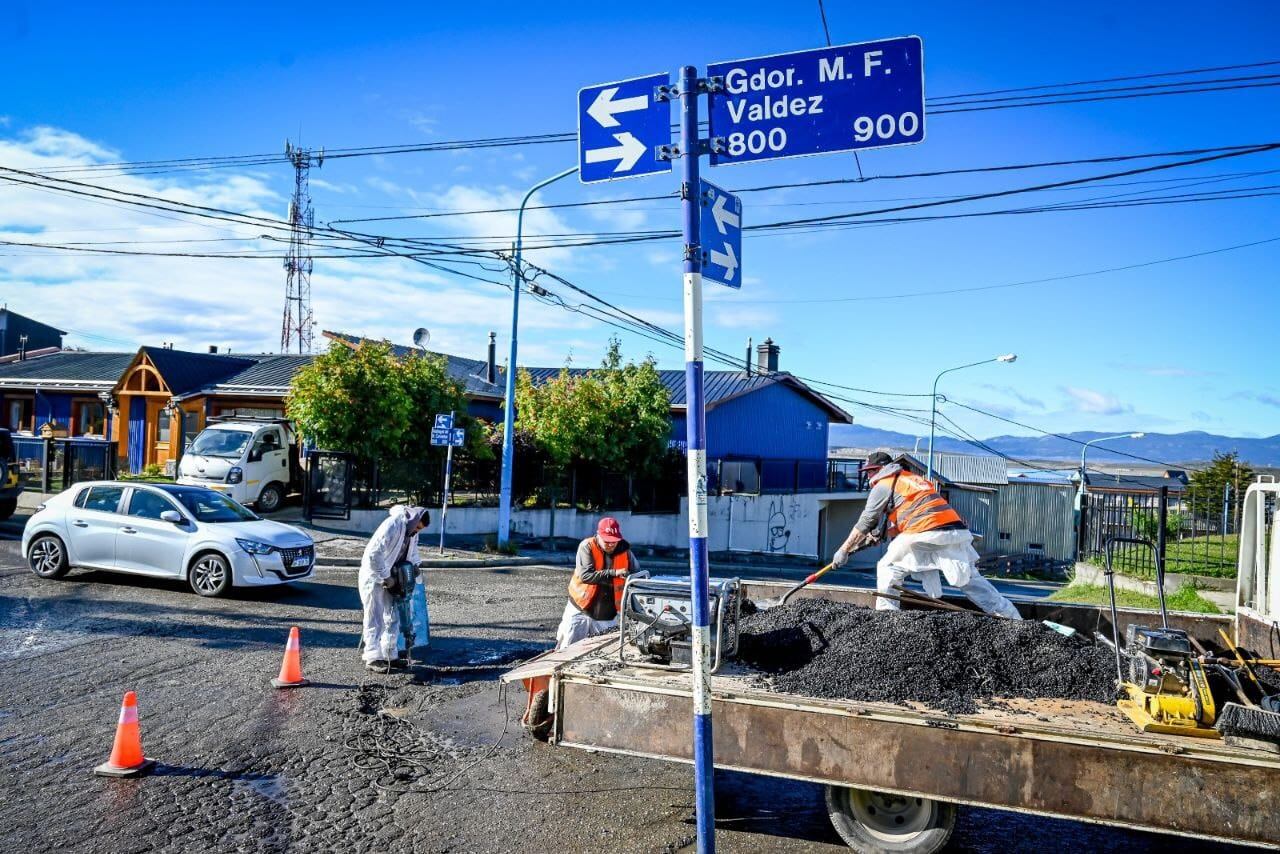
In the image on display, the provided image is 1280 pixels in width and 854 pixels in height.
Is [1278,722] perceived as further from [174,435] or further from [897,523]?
[174,435]

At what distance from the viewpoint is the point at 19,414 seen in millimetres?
37156

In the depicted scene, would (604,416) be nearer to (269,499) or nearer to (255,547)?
(269,499)

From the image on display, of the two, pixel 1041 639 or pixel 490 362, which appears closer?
pixel 1041 639

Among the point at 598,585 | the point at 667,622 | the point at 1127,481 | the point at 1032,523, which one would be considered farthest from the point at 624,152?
the point at 1127,481

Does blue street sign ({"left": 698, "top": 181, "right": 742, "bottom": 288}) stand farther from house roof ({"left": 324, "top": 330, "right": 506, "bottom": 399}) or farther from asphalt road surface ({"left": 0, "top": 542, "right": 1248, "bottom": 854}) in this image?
house roof ({"left": 324, "top": 330, "right": 506, "bottom": 399})

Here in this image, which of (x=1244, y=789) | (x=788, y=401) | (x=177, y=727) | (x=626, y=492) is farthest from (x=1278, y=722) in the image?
(x=788, y=401)

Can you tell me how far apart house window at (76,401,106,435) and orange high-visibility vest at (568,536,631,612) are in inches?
1318

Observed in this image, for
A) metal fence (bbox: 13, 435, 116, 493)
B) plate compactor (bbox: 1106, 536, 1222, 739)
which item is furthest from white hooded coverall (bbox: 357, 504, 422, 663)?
metal fence (bbox: 13, 435, 116, 493)

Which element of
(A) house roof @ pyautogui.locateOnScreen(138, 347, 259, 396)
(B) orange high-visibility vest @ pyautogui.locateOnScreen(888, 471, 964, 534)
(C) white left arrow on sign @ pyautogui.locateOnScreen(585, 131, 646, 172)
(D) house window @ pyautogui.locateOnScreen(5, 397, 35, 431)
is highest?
(A) house roof @ pyautogui.locateOnScreen(138, 347, 259, 396)

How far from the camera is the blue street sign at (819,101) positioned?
444cm

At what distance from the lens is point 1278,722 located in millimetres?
4203

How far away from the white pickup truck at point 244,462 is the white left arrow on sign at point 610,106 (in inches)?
739

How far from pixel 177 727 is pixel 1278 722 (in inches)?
270

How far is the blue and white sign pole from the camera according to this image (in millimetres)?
3775
